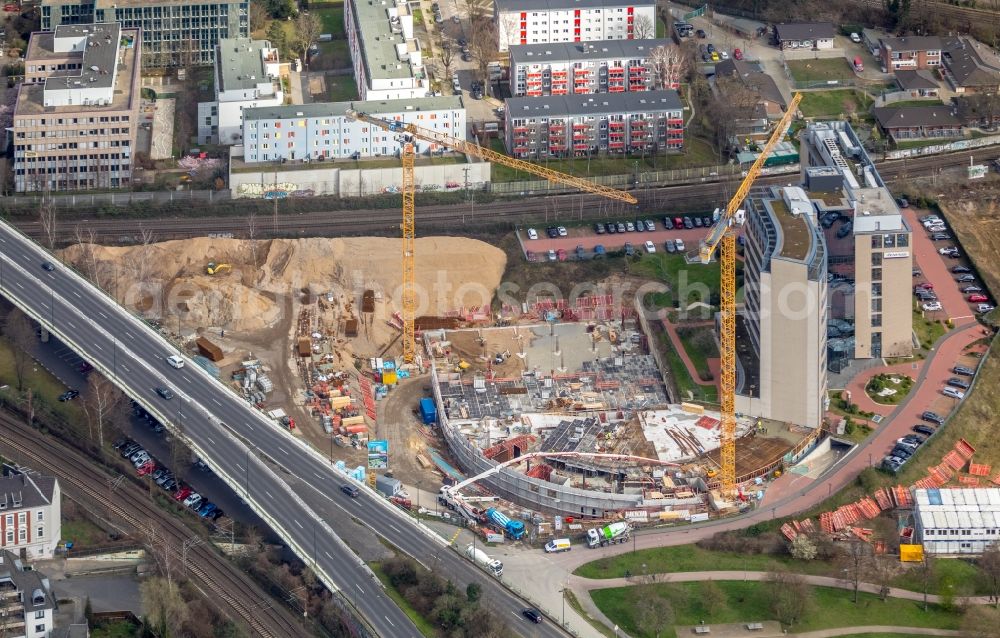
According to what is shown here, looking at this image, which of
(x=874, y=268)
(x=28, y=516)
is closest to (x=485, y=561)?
(x=28, y=516)

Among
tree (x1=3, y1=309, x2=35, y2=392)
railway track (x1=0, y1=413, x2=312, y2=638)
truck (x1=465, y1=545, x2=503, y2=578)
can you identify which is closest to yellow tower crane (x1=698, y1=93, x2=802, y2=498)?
truck (x1=465, y1=545, x2=503, y2=578)

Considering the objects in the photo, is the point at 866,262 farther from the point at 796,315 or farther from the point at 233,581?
the point at 233,581

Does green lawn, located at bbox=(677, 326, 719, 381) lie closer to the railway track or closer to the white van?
the white van

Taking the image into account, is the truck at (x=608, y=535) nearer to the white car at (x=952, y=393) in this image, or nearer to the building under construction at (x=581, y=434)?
the building under construction at (x=581, y=434)

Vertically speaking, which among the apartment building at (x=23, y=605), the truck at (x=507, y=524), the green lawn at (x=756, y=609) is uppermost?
the truck at (x=507, y=524)

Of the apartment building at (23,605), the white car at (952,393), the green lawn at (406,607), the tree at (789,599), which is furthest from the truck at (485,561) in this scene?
the white car at (952,393)

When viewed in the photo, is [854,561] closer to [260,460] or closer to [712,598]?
[712,598]

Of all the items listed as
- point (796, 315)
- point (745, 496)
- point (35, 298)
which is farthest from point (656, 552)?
point (35, 298)
